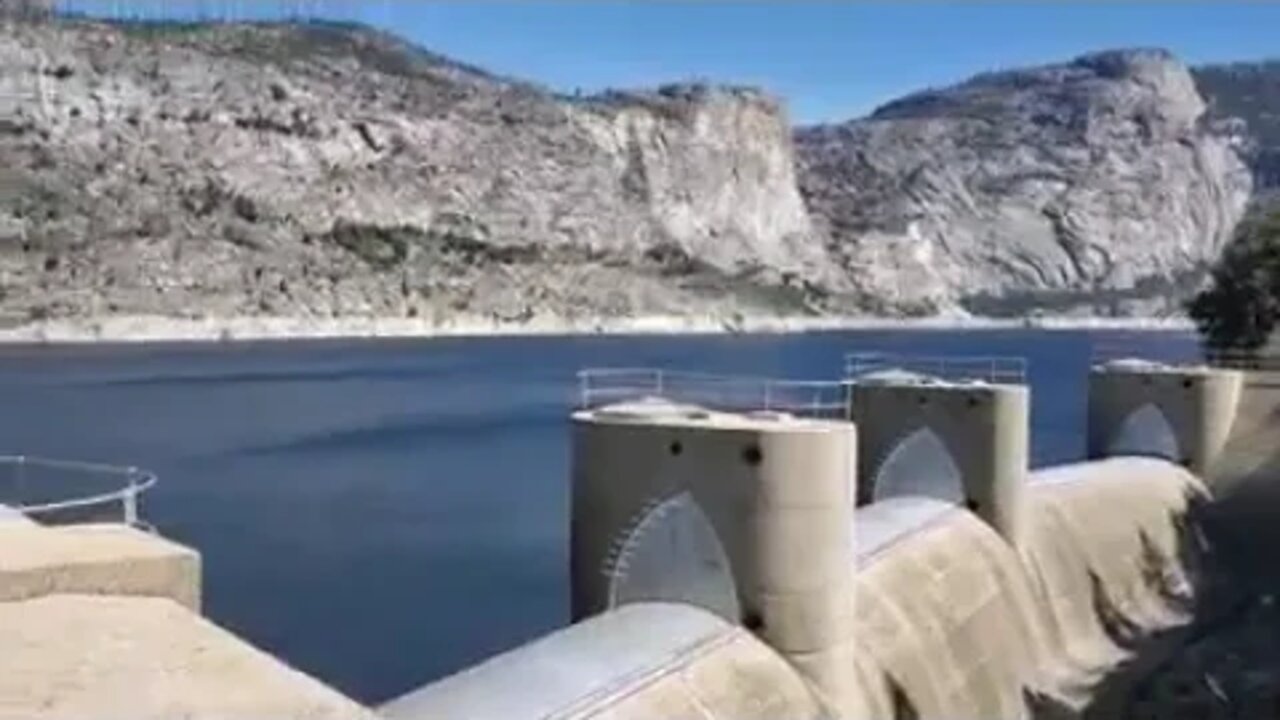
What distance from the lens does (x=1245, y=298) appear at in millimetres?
57375

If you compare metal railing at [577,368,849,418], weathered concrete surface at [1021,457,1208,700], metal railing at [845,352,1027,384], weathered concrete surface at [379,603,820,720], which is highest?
metal railing at [577,368,849,418]

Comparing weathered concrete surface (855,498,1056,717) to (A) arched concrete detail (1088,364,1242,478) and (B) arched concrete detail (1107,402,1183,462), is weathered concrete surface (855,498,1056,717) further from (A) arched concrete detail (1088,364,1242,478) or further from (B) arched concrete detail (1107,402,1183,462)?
(A) arched concrete detail (1088,364,1242,478)

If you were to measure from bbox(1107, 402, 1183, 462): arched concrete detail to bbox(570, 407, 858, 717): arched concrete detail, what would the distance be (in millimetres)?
22924

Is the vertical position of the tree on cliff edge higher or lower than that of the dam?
higher

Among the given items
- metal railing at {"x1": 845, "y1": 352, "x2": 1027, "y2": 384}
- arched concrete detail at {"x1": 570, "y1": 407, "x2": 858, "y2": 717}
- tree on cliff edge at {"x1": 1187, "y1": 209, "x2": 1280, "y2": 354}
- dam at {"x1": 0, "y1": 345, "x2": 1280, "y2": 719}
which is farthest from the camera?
tree on cliff edge at {"x1": 1187, "y1": 209, "x2": 1280, "y2": 354}

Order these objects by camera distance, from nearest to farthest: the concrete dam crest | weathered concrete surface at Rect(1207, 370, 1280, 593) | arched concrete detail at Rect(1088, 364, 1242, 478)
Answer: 1. the concrete dam crest
2. weathered concrete surface at Rect(1207, 370, 1280, 593)
3. arched concrete detail at Rect(1088, 364, 1242, 478)

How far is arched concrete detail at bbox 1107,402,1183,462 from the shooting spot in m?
42.8

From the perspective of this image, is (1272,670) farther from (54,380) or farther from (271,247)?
(271,247)

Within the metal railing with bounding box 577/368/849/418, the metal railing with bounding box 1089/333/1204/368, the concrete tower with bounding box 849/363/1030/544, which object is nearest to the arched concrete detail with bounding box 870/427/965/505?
the concrete tower with bounding box 849/363/1030/544

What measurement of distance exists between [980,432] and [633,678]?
46.2 ft

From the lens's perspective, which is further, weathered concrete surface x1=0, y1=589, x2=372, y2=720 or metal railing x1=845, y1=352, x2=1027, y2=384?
metal railing x1=845, y1=352, x2=1027, y2=384

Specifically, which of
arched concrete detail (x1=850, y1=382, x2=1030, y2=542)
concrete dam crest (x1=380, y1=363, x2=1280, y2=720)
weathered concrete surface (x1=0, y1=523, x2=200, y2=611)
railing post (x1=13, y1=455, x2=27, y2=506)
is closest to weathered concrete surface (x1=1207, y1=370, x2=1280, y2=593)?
concrete dam crest (x1=380, y1=363, x2=1280, y2=720)

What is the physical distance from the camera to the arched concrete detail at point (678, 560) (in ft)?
68.1

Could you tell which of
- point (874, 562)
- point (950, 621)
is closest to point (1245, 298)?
point (950, 621)
